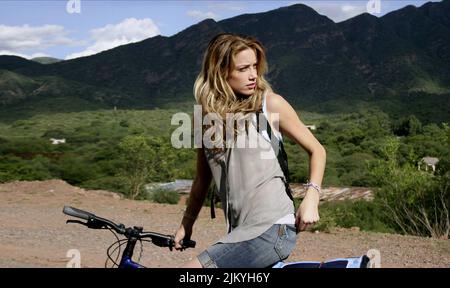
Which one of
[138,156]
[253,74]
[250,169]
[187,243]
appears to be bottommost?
[138,156]

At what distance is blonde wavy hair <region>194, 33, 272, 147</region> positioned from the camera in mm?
2523

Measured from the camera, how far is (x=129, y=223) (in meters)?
13.3

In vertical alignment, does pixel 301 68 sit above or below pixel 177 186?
above

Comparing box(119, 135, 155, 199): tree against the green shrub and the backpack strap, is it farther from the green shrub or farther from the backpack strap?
the backpack strap

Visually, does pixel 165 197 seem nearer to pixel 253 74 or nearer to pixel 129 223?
pixel 129 223

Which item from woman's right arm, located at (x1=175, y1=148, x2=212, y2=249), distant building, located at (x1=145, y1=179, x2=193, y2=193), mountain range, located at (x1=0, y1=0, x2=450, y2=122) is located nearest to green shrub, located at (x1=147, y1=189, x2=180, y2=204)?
distant building, located at (x1=145, y1=179, x2=193, y2=193)

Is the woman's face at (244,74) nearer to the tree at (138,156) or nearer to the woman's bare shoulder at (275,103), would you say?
the woman's bare shoulder at (275,103)

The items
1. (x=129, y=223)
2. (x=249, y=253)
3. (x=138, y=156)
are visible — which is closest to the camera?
(x=249, y=253)

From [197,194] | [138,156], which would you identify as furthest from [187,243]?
[138,156]

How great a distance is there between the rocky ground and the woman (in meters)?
6.42

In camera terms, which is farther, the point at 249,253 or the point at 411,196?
the point at 411,196

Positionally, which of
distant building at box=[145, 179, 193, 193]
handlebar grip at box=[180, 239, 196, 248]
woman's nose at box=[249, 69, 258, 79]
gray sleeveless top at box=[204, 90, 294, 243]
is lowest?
distant building at box=[145, 179, 193, 193]

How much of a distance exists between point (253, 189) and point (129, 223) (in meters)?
11.2

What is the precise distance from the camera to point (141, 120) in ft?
293
